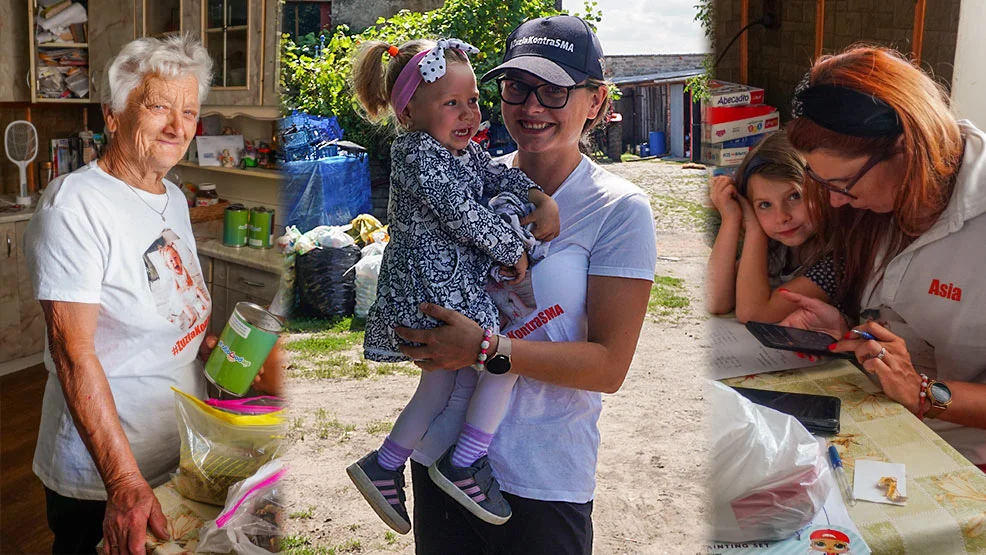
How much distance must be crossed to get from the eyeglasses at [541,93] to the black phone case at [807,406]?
0.56m

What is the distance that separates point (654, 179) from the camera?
2.09 m

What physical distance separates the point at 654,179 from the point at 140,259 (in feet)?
4.28

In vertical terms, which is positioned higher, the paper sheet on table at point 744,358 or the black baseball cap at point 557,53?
the black baseball cap at point 557,53

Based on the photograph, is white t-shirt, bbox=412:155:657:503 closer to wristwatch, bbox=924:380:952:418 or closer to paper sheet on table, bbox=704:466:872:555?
paper sheet on table, bbox=704:466:872:555

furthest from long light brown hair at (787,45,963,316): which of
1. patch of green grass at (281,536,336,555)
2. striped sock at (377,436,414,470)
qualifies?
patch of green grass at (281,536,336,555)

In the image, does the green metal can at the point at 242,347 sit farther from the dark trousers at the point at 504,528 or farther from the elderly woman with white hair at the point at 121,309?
the dark trousers at the point at 504,528

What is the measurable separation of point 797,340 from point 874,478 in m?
0.33

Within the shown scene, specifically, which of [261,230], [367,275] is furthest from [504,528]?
[261,230]

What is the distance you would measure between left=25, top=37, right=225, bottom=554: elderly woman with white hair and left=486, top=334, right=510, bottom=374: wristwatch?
58cm

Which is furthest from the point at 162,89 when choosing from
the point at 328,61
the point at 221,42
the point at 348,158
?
the point at 221,42

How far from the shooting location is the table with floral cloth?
99 cm

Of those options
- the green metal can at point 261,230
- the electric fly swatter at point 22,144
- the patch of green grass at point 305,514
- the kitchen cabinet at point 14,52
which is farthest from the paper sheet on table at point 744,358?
the kitchen cabinet at point 14,52

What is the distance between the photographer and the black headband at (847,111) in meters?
1.30

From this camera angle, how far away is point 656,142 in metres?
2.01
